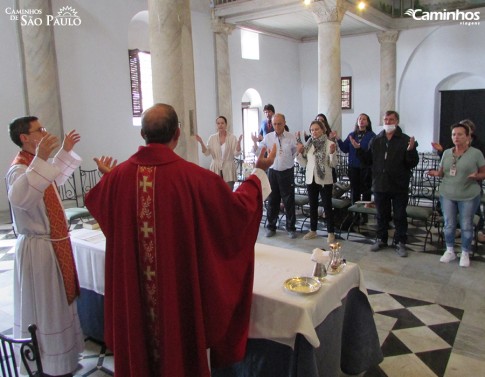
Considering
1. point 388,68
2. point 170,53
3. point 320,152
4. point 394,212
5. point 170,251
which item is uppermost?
point 388,68

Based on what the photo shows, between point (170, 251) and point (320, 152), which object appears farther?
point (320, 152)

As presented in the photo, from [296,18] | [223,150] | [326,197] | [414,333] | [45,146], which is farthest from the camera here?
[296,18]

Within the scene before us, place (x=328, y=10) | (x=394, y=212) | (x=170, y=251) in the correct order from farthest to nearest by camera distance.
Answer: (x=328, y=10), (x=394, y=212), (x=170, y=251)

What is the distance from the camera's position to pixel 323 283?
2.61m

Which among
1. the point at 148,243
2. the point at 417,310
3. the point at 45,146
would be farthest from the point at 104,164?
the point at 417,310

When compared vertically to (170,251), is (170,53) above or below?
above

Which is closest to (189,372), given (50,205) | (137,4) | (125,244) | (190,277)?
(190,277)

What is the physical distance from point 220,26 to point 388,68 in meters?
6.35

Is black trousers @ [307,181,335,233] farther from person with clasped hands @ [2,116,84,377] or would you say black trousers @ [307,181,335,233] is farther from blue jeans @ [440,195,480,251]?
person with clasped hands @ [2,116,84,377]

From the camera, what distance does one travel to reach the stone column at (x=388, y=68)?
15.3 metres

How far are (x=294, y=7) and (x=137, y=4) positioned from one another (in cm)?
398

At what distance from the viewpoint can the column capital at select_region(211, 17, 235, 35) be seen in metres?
12.8

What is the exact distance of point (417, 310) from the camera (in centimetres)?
421

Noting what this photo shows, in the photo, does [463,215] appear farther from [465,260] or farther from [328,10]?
[328,10]
